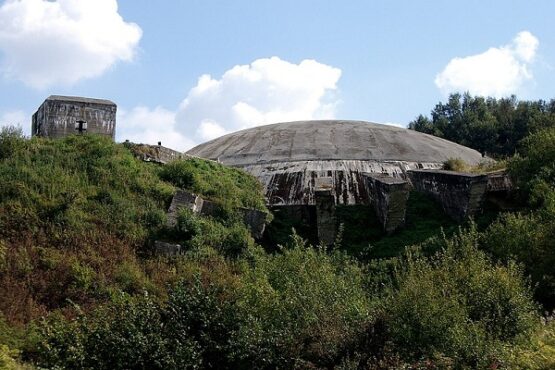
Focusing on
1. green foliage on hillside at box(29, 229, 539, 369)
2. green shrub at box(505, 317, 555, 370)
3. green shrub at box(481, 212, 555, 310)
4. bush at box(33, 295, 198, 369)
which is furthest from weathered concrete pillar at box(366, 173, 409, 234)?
bush at box(33, 295, 198, 369)

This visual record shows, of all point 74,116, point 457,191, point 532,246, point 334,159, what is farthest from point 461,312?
point 74,116

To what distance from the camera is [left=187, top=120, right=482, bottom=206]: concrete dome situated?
20.8 meters

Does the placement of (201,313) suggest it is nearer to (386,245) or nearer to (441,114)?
(386,245)

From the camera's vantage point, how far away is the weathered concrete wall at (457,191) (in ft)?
59.3

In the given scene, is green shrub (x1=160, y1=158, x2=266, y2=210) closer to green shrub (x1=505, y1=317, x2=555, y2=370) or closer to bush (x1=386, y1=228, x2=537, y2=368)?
bush (x1=386, y1=228, x2=537, y2=368)

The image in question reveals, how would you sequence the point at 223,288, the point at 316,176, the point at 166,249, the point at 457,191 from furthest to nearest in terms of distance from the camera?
the point at 316,176
the point at 457,191
the point at 166,249
the point at 223,288

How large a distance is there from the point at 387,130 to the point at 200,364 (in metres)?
17.5

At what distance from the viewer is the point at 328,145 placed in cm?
2434

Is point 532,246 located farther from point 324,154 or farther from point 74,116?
point 74,116

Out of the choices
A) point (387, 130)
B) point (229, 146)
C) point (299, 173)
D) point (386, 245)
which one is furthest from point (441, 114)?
point (386, 245)

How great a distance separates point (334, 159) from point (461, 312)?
12033mm

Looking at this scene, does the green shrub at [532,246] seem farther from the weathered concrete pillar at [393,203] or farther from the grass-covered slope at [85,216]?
the grass-covered slope at [85,216]

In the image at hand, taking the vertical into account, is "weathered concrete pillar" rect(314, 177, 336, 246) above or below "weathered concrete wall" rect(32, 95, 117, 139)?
below

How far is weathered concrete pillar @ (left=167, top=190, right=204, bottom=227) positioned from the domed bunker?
3.00 metres
